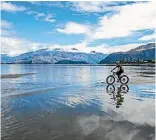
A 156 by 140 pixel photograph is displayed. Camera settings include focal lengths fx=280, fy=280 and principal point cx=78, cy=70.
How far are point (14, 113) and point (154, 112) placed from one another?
8.75 m

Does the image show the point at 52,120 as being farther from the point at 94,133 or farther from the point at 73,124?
the point at 94,133

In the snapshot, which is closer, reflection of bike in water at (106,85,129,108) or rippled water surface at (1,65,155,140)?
rippled water surface at (1,65,155,140)

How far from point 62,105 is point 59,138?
331 inches

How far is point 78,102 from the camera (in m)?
21.8

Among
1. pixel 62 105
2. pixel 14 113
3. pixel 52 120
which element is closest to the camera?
pixel 52 120

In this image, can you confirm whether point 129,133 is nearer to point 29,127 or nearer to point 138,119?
point 138,119

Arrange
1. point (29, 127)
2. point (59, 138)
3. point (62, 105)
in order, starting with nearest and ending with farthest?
point (59, 138)
point (29, 127)
point (62, 105)

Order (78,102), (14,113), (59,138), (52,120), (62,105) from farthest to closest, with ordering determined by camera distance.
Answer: (78,102) → (62,105) → (14,113) → (52,120) → (59,138)

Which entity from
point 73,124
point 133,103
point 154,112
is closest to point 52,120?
point 73,124

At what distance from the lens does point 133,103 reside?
21.0 meters

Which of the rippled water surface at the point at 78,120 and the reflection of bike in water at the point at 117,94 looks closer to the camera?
the rippled water surface at the point at 78,120

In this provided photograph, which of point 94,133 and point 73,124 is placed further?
point 73,124

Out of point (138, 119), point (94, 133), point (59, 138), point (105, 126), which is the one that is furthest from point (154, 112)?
point (59, 138)

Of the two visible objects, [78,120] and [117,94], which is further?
[117,94]
